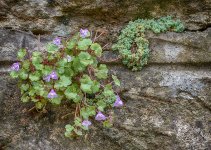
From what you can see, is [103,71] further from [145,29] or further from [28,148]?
[28,148]

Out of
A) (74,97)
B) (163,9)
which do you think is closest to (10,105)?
(74,97)

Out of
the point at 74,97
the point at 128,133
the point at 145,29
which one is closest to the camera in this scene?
the point at 74,97

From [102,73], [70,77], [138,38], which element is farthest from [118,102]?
[138,38]

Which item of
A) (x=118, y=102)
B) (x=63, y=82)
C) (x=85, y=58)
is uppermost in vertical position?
(x=85, y=58)

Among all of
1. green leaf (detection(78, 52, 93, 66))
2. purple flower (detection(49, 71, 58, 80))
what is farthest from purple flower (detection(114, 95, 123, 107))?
purple flower (detection(49, 71, 58, 80))

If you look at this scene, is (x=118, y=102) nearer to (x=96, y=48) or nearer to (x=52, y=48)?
(x=96, y=48)
